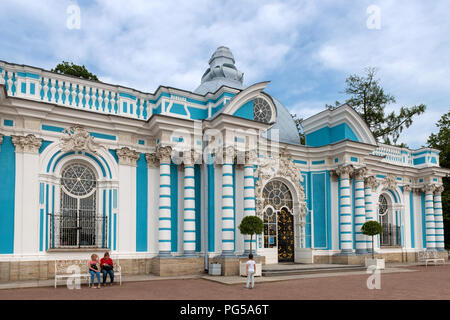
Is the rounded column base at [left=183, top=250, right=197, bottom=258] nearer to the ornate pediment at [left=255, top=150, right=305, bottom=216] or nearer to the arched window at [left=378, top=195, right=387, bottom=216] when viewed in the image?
the ornate pediment at [left=255, top=150, right=305, bottom=216]

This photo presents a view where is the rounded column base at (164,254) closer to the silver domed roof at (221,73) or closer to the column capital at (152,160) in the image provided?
the column capital at (152,160)

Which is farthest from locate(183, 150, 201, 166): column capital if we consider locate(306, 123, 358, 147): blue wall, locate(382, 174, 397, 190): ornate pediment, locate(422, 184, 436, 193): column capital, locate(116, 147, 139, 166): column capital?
locate(422, 184, 436, 193): column capital

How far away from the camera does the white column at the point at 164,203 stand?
518 inches

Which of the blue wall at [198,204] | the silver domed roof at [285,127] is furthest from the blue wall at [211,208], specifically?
the silver domed roof at [285,127]

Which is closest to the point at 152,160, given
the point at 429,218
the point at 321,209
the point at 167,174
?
the point at 167,174

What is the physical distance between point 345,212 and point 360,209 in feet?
3.15

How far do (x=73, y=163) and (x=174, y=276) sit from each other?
199 inches

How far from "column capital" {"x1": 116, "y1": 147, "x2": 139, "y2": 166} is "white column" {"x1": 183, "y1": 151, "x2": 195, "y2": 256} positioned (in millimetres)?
1750

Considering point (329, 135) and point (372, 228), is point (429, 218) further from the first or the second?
point (329, 135)

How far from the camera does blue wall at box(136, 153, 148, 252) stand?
1338 cm

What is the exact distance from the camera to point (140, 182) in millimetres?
13758

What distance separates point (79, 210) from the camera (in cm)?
1290

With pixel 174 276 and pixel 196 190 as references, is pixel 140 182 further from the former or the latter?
pixel 174 276
